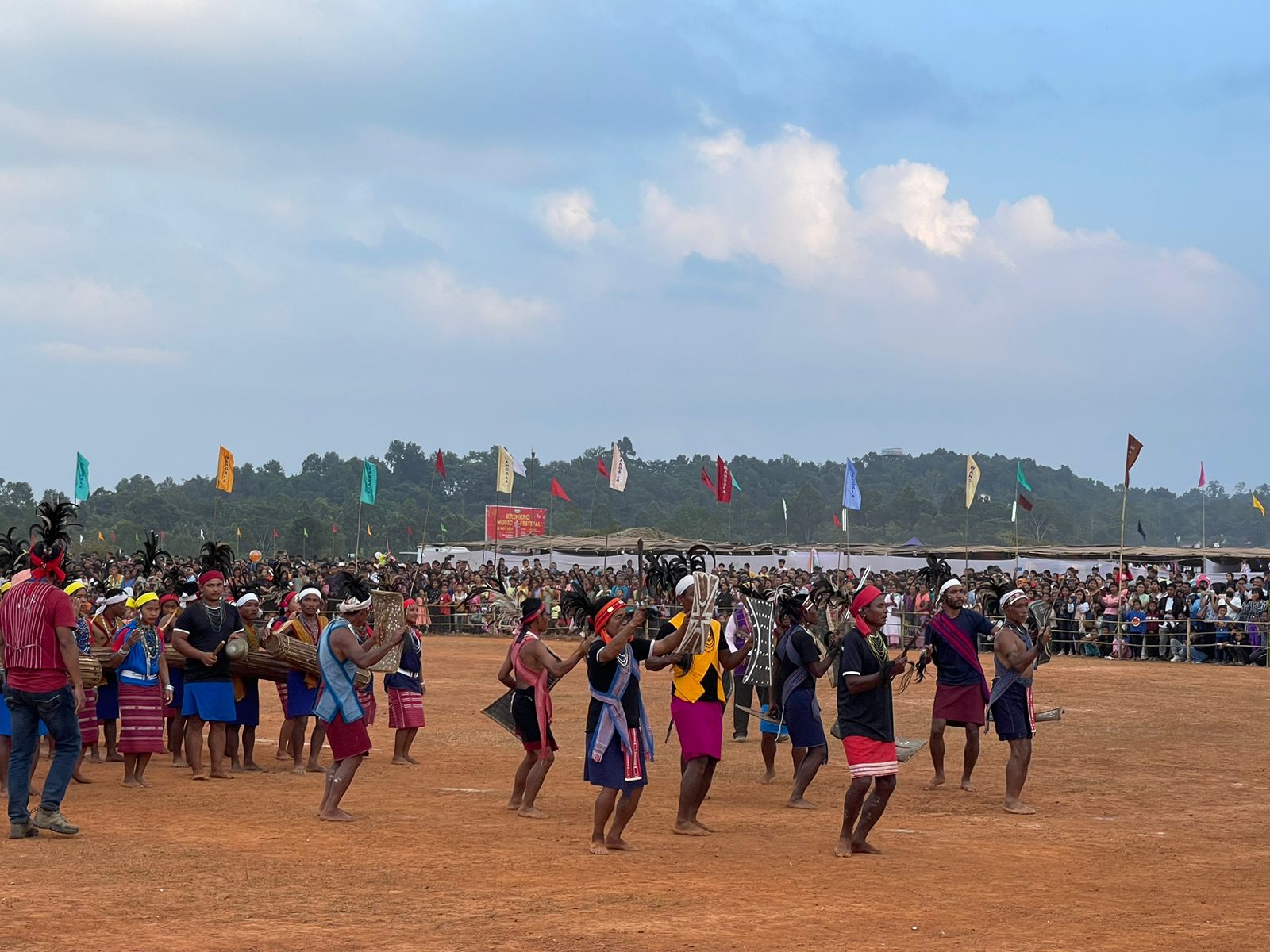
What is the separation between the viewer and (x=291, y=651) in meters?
13.0

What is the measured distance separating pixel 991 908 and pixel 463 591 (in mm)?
33177

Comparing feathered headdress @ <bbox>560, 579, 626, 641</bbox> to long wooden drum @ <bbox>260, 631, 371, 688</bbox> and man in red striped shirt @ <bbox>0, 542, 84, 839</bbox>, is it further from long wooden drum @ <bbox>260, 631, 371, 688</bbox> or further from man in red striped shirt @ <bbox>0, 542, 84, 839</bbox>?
long wooden drum @ <bbox>260, 631, 371, 688</bbox>

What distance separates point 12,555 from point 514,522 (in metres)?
51.2

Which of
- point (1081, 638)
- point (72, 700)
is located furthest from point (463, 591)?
point (72, 700)

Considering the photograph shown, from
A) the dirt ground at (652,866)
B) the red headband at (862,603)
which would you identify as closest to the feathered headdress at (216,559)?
the dirt ground at (652,866)

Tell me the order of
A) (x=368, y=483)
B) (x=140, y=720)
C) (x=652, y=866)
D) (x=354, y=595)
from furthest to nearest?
(x=368, y=483), (x=140, y=720), (x=354, y=595), (x=652, y=866)

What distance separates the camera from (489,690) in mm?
23078

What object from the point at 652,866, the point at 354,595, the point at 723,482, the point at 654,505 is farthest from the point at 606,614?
the point at 654,505

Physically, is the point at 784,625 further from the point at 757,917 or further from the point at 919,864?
the point at 757,917

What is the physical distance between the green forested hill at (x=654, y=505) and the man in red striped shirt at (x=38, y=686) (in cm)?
6141

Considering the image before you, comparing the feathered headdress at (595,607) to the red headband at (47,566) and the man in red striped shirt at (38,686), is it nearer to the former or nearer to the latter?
the man in red striped shirt at (38,686)

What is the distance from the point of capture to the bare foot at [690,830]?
10.2 m

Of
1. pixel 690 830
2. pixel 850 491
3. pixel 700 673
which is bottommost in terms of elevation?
pixel 690 830

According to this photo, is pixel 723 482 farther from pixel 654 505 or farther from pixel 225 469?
pixel 654 505
